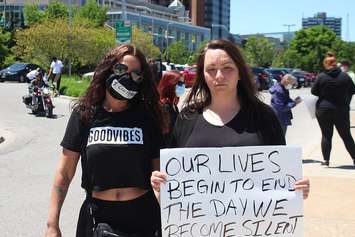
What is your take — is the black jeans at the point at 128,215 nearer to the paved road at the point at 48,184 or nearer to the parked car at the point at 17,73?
the paved road at the point at 48,184

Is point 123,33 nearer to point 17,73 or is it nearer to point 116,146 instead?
point 116,146

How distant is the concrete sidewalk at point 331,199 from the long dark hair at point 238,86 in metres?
3.21

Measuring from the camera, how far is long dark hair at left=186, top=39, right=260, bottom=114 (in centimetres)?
301

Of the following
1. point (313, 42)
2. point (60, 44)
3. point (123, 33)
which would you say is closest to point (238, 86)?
point (123, 33)

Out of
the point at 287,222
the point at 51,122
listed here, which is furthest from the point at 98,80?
the point at 51,122

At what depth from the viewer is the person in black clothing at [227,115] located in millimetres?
2938

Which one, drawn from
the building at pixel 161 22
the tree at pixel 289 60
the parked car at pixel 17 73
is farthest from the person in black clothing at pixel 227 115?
the building at pixel 161 22

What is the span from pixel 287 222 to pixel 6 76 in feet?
144

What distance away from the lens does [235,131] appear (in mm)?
2949

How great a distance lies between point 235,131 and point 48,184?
621 centimetres

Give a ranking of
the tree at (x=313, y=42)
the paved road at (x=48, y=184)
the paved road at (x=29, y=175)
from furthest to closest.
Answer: the tree at (x=313, y=42) → the paved road at (x=29, y=175) → the paved road at (x=48, y=184)

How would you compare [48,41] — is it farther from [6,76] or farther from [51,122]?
[51,122]

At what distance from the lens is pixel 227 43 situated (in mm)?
3037

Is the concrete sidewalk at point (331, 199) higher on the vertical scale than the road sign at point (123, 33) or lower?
lower
